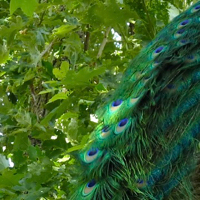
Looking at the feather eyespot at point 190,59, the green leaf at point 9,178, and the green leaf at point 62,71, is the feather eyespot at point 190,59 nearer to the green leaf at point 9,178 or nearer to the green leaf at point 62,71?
the green leaf at point 62,71

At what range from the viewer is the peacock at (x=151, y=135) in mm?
1326

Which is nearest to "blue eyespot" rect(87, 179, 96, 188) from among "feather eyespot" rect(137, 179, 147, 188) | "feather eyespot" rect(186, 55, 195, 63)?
"feather eyespot" rect(137, 179, 147, 188)

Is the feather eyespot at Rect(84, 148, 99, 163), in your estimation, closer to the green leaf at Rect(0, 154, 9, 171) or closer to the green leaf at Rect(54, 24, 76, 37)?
the green leaf at Rect(0, 154, 9, 171)

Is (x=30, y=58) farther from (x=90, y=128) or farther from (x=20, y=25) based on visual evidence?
(x=90, y=128)

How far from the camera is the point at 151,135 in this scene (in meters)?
1.43

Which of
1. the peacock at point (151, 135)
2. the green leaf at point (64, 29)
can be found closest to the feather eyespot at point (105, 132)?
the peacock at point (151, 135)

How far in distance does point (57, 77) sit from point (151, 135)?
1.63 feet

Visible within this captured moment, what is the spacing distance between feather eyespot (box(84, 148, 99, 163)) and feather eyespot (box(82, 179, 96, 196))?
0.08 m

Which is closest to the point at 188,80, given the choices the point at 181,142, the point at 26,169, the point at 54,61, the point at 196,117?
the point at 196,117

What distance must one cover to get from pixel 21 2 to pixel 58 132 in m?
0.73

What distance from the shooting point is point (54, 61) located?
253 centimetres

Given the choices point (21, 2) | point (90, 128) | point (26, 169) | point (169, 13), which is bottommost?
point (26, 169)

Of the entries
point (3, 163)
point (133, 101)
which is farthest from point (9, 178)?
point (133, 101)

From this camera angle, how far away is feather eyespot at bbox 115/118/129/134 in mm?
1442
